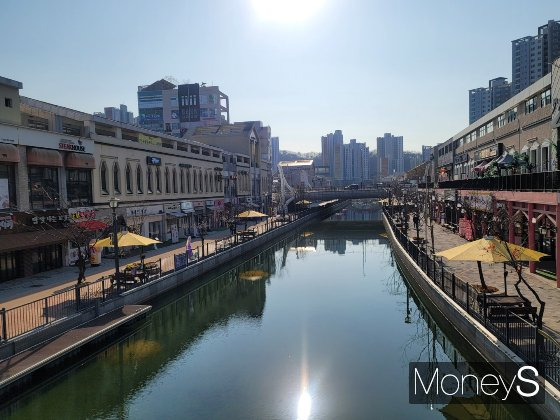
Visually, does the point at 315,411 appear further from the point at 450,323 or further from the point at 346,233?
the point at 346,233

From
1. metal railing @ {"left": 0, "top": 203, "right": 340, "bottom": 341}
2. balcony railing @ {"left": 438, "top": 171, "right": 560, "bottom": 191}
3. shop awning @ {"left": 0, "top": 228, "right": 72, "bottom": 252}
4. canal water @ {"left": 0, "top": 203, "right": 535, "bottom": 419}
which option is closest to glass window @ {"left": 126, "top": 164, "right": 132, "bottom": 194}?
shop awning @ {"left": 0, "top": 228, "right": 72, "bottom": 252}

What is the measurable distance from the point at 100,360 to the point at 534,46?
194 meters

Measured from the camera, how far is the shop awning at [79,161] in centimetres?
3266

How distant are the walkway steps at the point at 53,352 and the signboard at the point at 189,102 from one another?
116293 millimetres

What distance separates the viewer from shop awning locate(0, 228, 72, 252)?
26194 mm

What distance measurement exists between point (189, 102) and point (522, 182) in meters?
117

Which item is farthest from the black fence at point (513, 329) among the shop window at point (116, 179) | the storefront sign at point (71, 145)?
the shop window at point (116, 179)

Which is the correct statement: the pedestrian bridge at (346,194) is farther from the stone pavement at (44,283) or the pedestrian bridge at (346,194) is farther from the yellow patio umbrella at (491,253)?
the yellow patio umbrella at (491,253)

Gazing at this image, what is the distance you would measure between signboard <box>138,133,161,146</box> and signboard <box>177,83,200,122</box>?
8658cm

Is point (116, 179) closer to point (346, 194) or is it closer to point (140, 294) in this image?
point (140, 294)

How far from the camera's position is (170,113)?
137m

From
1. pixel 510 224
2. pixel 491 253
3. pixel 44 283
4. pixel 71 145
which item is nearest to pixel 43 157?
pixel 71 145

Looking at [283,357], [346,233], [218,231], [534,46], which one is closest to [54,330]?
[283,357]

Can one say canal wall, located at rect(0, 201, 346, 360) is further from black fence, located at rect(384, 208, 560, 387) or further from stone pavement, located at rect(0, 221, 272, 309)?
black fence, located at rect(384, 208, 560, 387)
